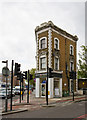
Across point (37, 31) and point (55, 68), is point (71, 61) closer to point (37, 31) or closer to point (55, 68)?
point (55, 68)

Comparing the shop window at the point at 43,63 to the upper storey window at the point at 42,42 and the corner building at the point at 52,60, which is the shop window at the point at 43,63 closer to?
the corner building at the point at 52,60

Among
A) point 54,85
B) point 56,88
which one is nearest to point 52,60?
point 54,85

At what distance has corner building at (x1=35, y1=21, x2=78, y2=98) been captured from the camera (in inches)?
931

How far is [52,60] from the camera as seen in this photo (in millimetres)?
23812

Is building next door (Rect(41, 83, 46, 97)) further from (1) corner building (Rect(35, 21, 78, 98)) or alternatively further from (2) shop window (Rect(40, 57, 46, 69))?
(2) shop window (Rect(40, 57, 46, 69))

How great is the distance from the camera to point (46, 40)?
952 inches

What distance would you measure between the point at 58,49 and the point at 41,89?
270 inches

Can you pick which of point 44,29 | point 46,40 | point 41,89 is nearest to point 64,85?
point 41,89

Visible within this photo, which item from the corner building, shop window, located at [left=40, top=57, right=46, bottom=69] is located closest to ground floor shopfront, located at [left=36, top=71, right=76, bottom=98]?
the corner building

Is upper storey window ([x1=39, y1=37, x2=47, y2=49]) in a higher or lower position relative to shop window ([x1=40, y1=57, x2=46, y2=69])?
higher

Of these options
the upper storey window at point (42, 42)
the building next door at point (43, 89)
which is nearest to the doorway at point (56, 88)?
the building next door at point (43, 89)

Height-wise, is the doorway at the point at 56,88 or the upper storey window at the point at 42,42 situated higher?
the upper storey window at the point at 42,42

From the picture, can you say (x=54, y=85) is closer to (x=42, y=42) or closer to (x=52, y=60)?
(x=52, y=60)

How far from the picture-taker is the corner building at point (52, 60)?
2366 centimetres
